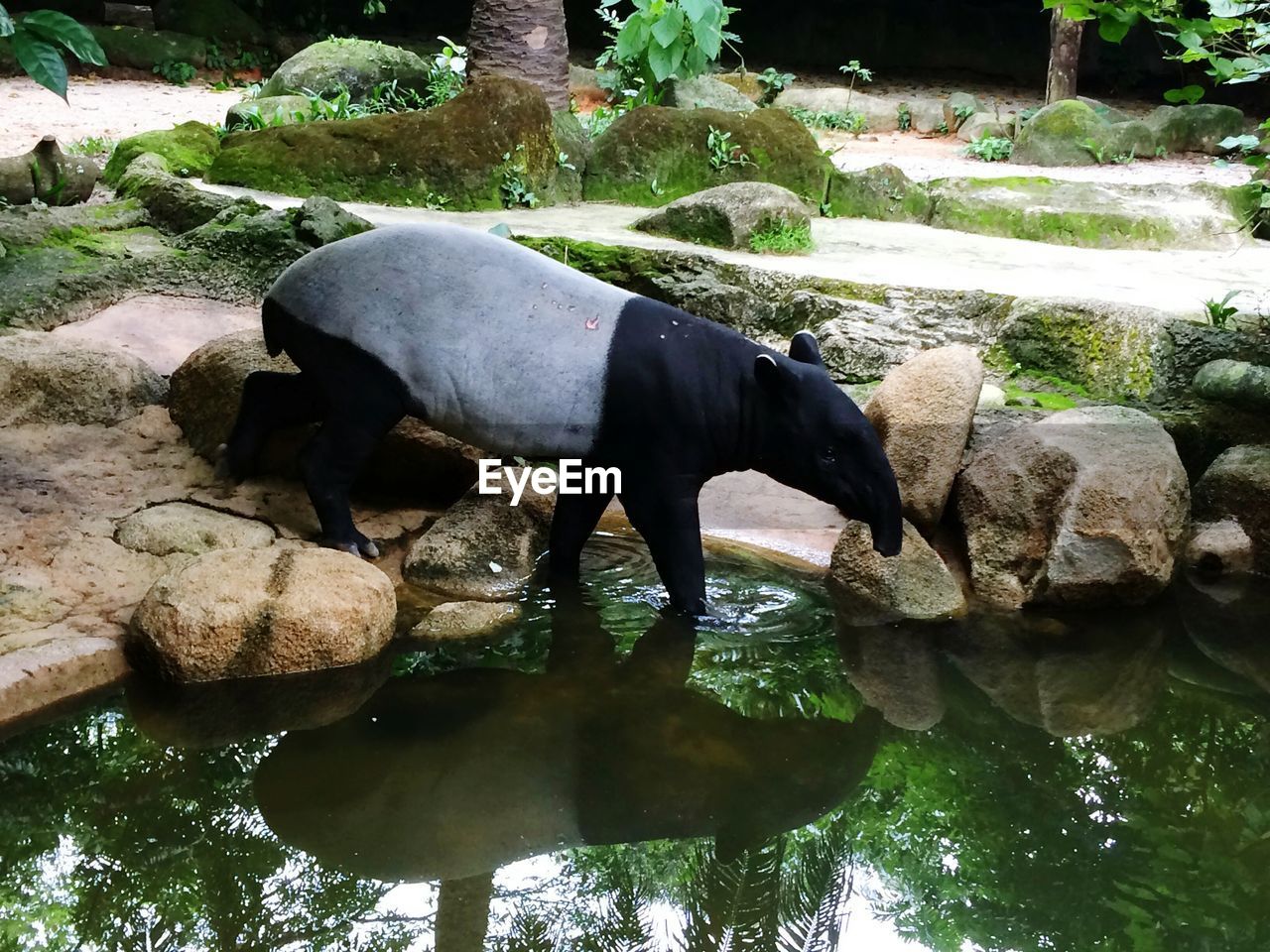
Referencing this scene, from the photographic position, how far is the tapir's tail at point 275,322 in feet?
16.7

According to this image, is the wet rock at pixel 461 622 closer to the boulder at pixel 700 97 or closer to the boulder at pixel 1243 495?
the boulder at pixel 1243 495

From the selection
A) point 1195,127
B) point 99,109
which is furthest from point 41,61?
point 1195,127

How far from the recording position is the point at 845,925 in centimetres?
330

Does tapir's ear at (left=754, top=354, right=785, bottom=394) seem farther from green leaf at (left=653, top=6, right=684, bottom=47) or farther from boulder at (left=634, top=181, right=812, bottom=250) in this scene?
green leaf at (left=653, top=6, right=684, bottom=47)

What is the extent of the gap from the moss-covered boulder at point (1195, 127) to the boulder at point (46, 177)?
1211 centimetres

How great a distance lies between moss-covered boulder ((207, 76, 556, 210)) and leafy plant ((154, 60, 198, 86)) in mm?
Result: 8967

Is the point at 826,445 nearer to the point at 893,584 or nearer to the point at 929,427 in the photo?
the point at 893,584

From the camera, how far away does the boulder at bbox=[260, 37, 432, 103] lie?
12.4m

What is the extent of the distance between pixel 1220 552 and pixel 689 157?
5.41 metres

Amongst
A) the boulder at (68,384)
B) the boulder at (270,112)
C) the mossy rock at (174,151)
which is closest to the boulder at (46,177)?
the mossy rock at (174,151)

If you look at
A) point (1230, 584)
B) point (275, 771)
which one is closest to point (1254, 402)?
point (1230, 584)

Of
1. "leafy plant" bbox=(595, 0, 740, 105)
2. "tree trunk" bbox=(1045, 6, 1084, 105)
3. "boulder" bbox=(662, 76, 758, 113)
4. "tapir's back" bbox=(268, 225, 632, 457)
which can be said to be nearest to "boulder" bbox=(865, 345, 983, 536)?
"tapir's back" bbox=(268, 225, 632, 457)

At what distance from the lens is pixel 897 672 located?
480 cm

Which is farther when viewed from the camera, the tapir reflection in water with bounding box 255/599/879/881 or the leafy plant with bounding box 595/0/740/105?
the leafy plant with bounding box 595/0/740/105
